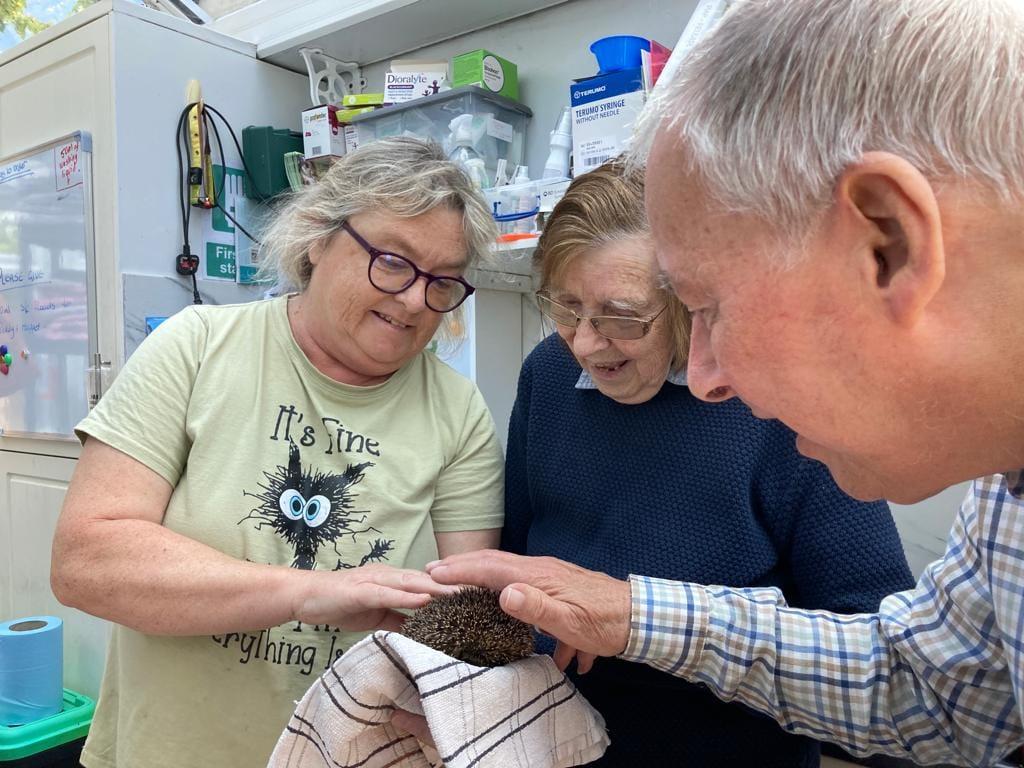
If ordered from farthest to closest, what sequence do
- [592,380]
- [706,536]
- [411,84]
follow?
[411,84] < [592,380] < [706,536]

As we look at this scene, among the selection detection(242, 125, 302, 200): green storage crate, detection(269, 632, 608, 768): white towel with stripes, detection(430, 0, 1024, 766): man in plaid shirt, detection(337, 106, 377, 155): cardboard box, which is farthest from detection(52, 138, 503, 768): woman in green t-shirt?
detection(242, 125, 302, 200): green storage crate

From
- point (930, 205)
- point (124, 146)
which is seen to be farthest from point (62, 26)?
point (930, 205)

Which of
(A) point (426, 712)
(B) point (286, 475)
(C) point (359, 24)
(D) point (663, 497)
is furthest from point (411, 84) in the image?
(A) point (426, 712)

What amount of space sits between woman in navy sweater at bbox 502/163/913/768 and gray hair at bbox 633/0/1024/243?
54cm

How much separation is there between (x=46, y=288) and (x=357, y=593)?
1.94 metres

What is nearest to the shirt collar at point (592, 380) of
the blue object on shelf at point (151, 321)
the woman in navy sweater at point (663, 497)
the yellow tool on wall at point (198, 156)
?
the woman in navy sweater at point (663, 497)

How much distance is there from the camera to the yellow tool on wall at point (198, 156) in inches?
90.1

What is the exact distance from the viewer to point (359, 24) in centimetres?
228

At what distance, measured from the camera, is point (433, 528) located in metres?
1.26

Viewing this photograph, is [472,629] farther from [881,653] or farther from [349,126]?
[349,126]

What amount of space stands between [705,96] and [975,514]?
52 cm

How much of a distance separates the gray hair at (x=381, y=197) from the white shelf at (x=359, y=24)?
1053 mm

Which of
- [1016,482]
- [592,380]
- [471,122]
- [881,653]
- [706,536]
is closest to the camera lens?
[1016,482]

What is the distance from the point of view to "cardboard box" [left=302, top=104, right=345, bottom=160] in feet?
7.57
